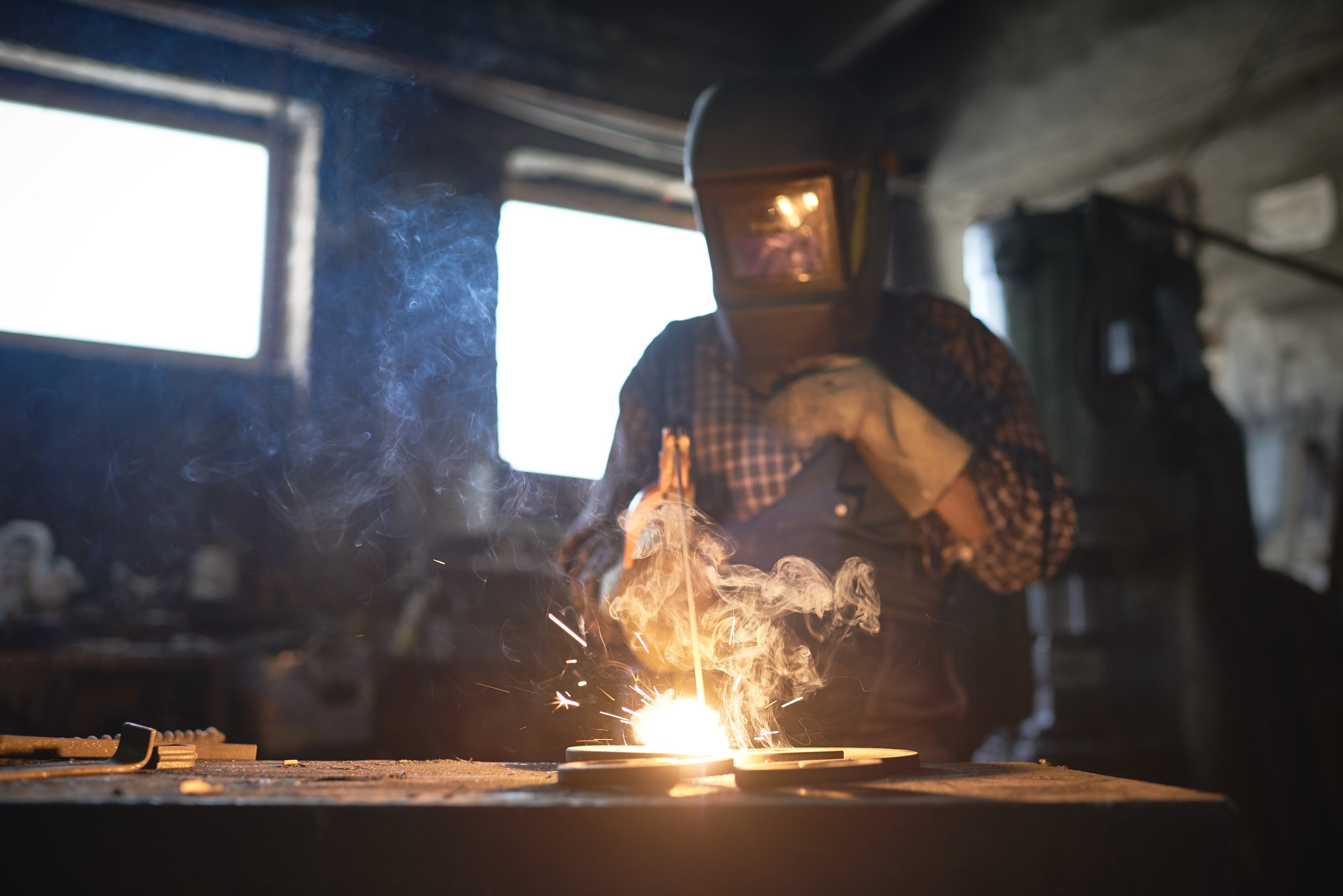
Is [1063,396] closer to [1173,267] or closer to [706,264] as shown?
[1173,267]

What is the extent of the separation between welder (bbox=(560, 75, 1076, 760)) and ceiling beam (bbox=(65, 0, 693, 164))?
82.5 inches

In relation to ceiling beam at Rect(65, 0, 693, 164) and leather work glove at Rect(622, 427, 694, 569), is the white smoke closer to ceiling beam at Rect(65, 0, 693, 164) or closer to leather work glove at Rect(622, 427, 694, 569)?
leather work glove at Rect(622, 427, 694, 569)

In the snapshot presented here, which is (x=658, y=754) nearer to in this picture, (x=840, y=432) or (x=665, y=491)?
(x=665, y=491)

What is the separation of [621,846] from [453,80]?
4159 millimetres

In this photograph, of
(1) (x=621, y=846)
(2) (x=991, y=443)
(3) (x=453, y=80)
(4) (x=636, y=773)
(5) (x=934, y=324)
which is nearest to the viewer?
(1) (x=621, y=846)

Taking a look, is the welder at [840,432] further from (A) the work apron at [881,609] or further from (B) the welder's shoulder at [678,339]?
(B) the welder's shoulder at [678,339]

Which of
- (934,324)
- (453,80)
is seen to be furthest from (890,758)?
(453,80)

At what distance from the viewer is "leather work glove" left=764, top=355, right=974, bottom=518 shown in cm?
175

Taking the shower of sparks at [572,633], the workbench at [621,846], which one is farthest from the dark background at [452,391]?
the workbench at [621,846]

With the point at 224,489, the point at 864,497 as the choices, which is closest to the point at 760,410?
the point at 864,497

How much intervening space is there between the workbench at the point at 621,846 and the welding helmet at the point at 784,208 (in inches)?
45.1

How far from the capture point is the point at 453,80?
436cm

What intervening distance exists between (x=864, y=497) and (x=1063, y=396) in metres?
1.38

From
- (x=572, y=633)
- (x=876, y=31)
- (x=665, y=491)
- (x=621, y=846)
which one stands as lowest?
(x=621, y=846)
